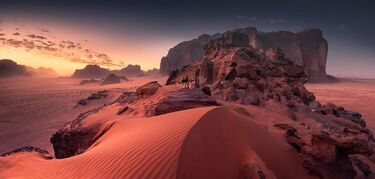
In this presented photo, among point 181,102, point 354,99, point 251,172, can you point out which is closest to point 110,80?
point 354,99

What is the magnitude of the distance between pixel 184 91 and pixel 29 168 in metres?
5.14

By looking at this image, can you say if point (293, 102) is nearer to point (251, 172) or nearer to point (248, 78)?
point (248, 78)

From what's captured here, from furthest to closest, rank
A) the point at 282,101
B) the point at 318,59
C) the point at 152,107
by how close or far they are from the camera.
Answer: the point at 318,59 → the point at 282,101 → the point at 152,107

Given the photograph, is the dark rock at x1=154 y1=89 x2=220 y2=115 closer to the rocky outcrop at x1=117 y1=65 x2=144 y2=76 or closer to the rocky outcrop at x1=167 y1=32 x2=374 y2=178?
the rocky outcrop at x1=167 y1=32 x2=374 y2=178

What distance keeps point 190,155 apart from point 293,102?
859 centimetres

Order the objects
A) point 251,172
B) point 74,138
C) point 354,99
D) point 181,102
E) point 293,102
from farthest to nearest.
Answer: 1. point 354,99
2. point 293,102
3. point 181,102
4. point 74,138
5. point 251,172

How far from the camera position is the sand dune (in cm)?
361

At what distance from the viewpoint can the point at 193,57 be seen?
77.2 m

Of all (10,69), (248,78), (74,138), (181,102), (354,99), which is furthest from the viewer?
(10,69)

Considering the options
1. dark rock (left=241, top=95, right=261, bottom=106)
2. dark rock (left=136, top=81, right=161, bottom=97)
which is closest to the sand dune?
Answer: dark rock (left=136, top=81, right=161, bottom=97)

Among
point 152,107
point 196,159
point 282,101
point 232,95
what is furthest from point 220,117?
point 282,101

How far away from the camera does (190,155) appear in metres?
3.75

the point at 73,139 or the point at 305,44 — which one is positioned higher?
the point at 305,44

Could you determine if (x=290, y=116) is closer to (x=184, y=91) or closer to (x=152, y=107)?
(x=184, y=91)
